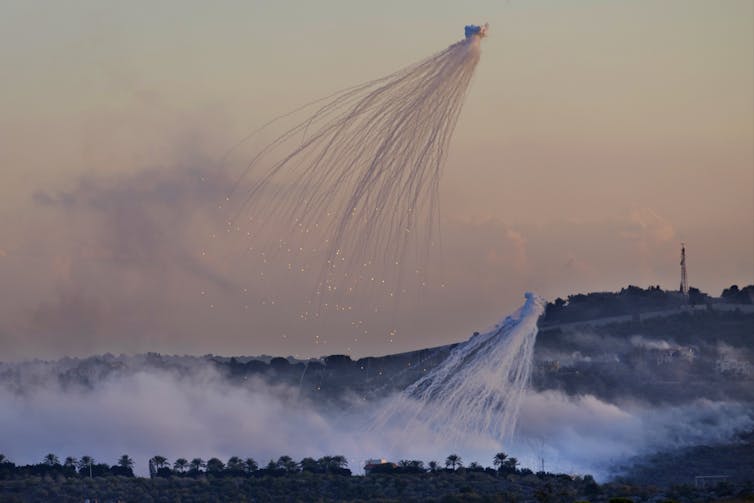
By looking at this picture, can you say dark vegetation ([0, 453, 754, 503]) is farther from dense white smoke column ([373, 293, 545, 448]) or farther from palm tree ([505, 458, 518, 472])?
dense white smoke column ([373, 293, 545, 448])

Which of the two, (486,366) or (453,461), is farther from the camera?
(453,461)

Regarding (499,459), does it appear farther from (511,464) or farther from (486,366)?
(486,366)

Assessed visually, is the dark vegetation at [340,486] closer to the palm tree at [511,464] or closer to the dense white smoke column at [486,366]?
the palm tree at [511,464]

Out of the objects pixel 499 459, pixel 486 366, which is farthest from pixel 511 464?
pixel 486 366

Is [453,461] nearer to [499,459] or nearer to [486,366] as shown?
[499,459]

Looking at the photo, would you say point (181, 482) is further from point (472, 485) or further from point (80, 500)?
point (472, 485)

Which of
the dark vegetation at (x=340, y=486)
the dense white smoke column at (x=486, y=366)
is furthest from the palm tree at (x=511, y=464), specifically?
the dense white smoke column at (x=486, y=366)

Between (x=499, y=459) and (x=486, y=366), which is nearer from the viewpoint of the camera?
(x=486, y=366)

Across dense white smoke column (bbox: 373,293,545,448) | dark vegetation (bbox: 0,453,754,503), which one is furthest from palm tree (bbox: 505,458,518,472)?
dense white smoke column (bbox: 373,293,545,448)

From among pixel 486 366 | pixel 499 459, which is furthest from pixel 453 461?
pixel 486 366
